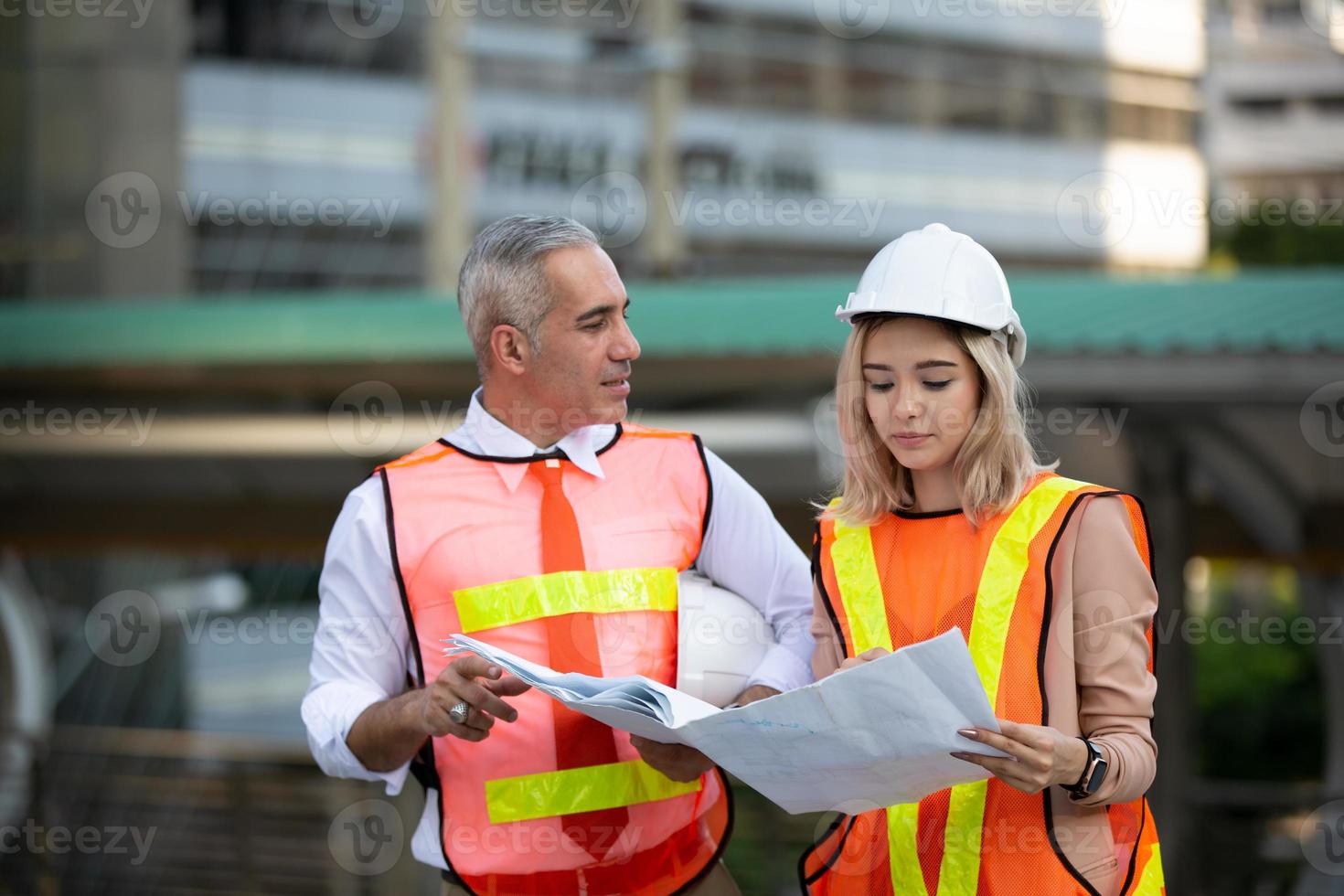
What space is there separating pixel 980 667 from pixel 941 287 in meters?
0.58

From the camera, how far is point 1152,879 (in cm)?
225

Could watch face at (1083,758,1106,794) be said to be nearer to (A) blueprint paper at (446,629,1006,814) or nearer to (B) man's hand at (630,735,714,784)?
(A) blueprint paper at (446,629,1006,814)

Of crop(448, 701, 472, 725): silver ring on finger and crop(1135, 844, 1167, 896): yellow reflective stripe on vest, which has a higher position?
crop(448, 701, 472, 725): silver ring on finger

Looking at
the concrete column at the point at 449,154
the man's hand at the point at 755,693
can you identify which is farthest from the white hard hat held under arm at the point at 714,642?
the concrete column at the point at 449,154

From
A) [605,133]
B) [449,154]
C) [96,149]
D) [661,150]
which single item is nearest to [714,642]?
[449,154]

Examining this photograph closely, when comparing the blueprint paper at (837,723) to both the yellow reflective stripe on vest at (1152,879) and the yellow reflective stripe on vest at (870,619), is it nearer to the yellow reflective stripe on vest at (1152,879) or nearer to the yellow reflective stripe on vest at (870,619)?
the yellow reflective stripe on vest at (870,619)

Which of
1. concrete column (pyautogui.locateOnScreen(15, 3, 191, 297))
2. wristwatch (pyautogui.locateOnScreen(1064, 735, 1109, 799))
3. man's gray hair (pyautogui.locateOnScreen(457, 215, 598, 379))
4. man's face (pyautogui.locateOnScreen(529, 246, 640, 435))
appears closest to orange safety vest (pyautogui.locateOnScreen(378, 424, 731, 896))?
man's face (pyautogui.locateOnScreen(529, 246, 640, 435))

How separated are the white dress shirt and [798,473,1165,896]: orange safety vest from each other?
0.98 ft

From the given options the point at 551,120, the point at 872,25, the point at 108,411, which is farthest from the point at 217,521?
the point at 872,25

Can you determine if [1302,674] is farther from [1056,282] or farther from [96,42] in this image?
[96,42]

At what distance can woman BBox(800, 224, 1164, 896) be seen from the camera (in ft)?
7.18

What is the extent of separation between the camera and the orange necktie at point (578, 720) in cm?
258

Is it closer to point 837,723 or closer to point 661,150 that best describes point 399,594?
point 837,723

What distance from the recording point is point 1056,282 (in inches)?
258
